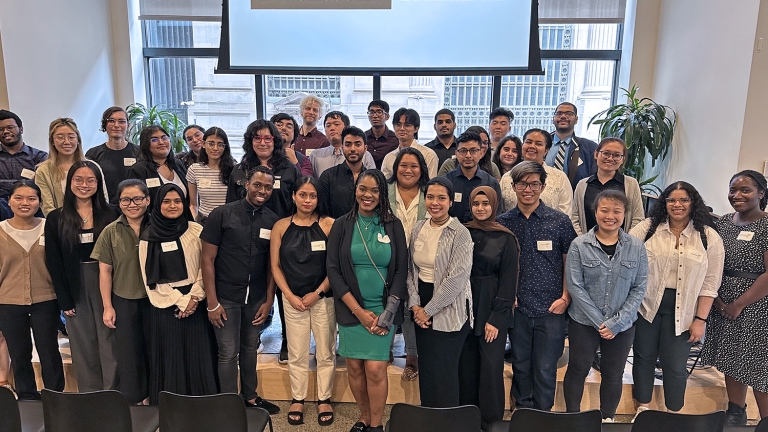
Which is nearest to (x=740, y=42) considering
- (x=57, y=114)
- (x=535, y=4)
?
(x=535, y=4)

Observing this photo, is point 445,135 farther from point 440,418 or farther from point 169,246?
point 440,418

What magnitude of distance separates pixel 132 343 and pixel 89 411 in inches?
31.6

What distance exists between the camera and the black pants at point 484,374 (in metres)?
2.55

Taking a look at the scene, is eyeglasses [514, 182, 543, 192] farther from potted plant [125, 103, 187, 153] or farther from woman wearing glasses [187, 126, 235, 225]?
potted plant [125, 103, 187, 153]

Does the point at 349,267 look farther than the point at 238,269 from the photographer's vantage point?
No

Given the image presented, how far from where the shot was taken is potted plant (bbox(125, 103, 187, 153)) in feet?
18.4

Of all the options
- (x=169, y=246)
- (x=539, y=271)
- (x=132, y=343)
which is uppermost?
(x=169, y=246)

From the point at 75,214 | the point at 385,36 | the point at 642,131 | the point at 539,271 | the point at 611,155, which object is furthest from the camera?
the point at 385,36

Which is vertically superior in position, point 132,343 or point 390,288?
point 390,288

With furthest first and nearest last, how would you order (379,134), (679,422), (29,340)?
(379,134) < (29,340) < (679,422)

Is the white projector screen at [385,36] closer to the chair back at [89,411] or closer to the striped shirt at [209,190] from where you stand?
the striped shirt at [209,190]

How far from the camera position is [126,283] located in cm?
256

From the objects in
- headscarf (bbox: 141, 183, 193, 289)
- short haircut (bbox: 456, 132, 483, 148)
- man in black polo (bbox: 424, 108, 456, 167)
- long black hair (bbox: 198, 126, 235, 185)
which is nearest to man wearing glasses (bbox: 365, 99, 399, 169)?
man in black polo (bbox: 424, 108, 456, 167)

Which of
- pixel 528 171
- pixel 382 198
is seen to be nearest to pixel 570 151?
pixel 528 171
